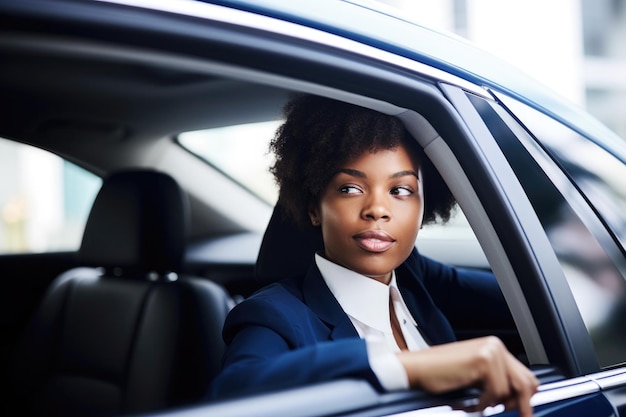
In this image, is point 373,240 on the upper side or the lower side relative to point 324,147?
lower

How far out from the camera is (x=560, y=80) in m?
9.64

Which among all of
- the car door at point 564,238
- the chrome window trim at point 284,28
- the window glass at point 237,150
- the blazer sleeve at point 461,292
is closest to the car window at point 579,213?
the car door at point 564,238

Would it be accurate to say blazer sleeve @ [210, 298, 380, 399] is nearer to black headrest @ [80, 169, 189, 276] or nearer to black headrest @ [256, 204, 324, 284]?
black headrest @ [256, 204, 324, 284]

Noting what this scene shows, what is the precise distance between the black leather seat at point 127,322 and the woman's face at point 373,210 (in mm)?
799

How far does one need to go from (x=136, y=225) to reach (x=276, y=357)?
3.84ft

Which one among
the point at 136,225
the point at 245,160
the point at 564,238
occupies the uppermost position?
the point at 245,160

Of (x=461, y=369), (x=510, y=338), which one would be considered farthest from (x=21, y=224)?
(x=461, y=369)

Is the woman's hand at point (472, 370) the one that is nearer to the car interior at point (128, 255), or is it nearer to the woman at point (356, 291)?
the woman at point (356, 291)

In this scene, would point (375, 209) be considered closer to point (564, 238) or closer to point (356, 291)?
point (356, 291)

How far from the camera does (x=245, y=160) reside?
3400 millimetres

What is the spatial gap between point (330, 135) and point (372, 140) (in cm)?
12

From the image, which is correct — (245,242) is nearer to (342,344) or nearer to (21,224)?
→ (21,224)

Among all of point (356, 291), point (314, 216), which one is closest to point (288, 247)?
point (314, 216)

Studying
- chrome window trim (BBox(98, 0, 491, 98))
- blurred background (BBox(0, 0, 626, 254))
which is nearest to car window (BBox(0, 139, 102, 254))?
chrome window trim (BBox(98, 0, 491, 98))
